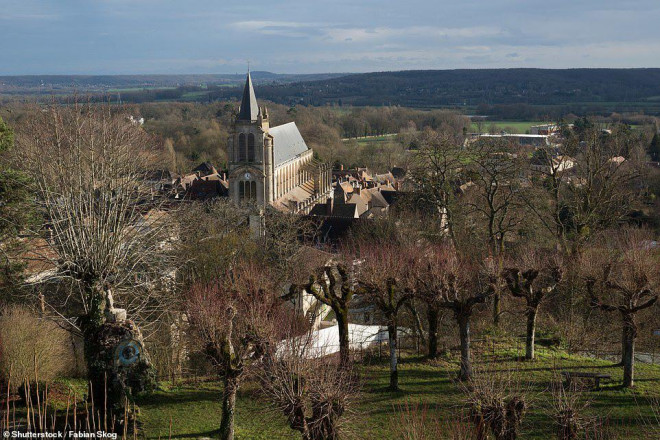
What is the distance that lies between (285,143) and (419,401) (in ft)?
154

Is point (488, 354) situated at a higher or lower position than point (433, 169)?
lower

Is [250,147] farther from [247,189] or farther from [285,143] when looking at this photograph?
[285,143]

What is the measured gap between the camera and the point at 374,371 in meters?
17.6

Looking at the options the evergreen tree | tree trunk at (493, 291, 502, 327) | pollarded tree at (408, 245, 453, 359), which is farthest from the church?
the evergreen tree

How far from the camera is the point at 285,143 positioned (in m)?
59.9

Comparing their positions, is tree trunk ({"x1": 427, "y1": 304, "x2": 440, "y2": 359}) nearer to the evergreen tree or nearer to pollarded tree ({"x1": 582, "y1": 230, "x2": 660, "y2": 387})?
pollarded tree ({"x1": 582, "y1": 230, "x2": 660, "y2": 387})

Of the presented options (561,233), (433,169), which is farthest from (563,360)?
(433,169)

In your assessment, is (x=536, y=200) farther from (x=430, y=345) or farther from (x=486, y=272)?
(x=430, y=345)

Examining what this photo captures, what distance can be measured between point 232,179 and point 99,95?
14993 mm

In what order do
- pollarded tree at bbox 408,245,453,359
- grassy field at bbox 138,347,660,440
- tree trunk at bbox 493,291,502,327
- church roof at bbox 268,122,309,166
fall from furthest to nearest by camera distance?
church roof at bbox 268,122,309,166 → tree trunk at bbox 493,291,502,327 → pollarded tree at bbox 408,245,453,359 → grassy field at bbox 138,347,660,440

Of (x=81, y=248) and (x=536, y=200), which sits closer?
(x=81, y=248)

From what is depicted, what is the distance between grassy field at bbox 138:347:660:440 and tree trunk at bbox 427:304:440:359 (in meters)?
0.38

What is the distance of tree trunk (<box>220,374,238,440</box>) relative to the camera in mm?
12812

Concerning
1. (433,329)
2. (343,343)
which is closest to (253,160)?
(433,329)
